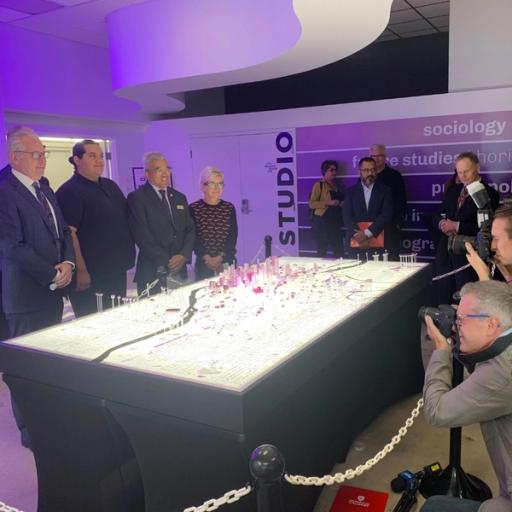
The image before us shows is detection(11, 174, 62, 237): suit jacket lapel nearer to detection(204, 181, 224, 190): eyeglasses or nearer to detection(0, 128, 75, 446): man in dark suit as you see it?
detection(0, 128, 75, 446): man in dark suit

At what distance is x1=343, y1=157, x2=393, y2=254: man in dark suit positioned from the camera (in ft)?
16.6

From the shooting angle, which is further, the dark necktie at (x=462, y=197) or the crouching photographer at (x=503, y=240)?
the dark necktie at (x=462, y=197)

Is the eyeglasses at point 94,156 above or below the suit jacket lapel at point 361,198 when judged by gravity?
above

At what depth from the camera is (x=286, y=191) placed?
23.0ft

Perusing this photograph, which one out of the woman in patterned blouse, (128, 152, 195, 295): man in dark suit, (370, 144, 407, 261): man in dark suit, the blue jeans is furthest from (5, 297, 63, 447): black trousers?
(370, 144, 407, 261): man in dark suit

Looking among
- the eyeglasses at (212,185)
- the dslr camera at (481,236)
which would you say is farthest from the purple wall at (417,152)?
the eyeglasses at (212,185)

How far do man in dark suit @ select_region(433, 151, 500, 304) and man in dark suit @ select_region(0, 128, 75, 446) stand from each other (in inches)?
114

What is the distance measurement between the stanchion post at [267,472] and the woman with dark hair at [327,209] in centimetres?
500

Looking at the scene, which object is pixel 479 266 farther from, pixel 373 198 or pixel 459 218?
pixel 373 198

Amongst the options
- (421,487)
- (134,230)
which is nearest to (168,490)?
→ (421,487)

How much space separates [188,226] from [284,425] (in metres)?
2.37

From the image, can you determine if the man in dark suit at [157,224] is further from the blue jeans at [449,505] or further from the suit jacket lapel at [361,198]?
the blue jeans at [449,505]

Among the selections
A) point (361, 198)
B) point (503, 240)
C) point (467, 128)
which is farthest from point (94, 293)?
point (467, 128)

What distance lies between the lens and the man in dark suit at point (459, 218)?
4.25 metres
